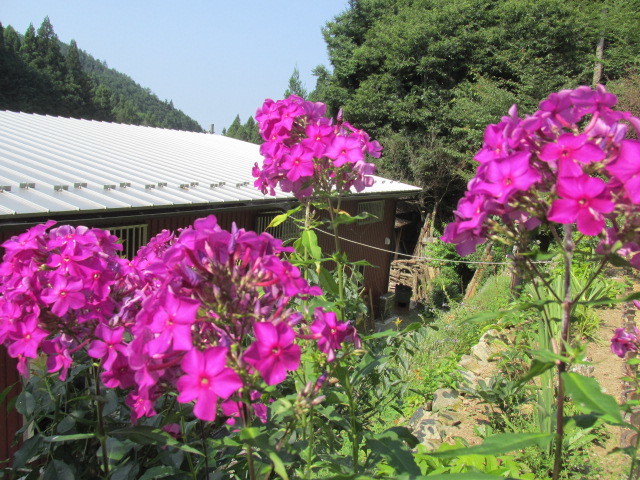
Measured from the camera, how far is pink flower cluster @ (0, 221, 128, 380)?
4.00ft

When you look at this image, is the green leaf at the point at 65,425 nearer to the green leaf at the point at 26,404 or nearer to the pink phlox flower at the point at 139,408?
the green leaf at the point at 26,404

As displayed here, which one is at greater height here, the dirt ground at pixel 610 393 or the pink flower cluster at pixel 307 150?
the pink flower cluster at pixel 307 150

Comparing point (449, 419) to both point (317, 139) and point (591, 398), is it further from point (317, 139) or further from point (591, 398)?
point (591, 398)

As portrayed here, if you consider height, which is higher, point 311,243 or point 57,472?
point 311,243

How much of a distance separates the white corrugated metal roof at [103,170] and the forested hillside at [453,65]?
676cm

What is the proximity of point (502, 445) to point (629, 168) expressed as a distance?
532mm

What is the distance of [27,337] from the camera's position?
124 cm

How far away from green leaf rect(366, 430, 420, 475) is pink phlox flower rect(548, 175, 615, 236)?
24.4 inches

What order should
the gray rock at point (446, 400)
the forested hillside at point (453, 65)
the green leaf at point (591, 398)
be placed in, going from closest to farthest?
the green leaf at point (591, 398), the gray rock at point (446, 400), the forested hillside at point (453, 65)

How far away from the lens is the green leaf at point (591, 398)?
0.73 m

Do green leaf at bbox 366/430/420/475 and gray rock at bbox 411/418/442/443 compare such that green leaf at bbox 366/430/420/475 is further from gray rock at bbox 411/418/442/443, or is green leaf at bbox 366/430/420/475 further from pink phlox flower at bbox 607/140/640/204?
gray rock at bbox 411/418/442/443

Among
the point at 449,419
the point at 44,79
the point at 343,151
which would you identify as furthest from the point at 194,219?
the point at 44,79

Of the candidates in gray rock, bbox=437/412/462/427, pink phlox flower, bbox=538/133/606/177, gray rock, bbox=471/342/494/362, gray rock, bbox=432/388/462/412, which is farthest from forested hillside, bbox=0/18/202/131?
pink phlox flower, bbox=538/133/606/177

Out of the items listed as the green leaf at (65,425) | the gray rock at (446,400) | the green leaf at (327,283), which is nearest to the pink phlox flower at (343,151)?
the green leaf at (327,283)
